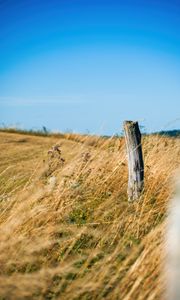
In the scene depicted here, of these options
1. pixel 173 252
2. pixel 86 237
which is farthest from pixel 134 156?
pixel 173 252

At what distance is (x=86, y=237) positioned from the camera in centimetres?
347

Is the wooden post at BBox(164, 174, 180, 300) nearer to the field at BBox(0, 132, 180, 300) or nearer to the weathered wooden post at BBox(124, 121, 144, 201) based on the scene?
the field at BBox(0, 132, 180, 300)

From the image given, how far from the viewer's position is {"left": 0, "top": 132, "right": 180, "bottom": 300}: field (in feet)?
8.36

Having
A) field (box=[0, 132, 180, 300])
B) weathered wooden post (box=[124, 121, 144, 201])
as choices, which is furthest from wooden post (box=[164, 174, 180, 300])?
weathered wooden post (box=[124, 121, 144, 201])

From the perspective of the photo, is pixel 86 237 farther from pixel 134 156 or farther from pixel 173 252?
pixel 173 252

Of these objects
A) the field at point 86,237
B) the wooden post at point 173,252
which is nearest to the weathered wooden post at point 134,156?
the field at point 86,237

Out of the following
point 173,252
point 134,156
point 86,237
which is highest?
point 134,156

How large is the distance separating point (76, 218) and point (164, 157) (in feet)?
8.22

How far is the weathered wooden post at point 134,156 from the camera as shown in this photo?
Result: 4707 mm

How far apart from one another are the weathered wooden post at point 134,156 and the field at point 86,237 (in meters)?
0.20

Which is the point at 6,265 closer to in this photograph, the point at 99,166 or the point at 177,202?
the point at 177,202

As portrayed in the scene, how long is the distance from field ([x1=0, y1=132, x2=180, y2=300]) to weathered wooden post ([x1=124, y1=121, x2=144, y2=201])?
0.20m

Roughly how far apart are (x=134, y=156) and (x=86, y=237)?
1.61 metres

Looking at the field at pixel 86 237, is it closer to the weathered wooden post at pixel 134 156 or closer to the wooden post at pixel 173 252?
the weathered wooden post at pixel 134 156
